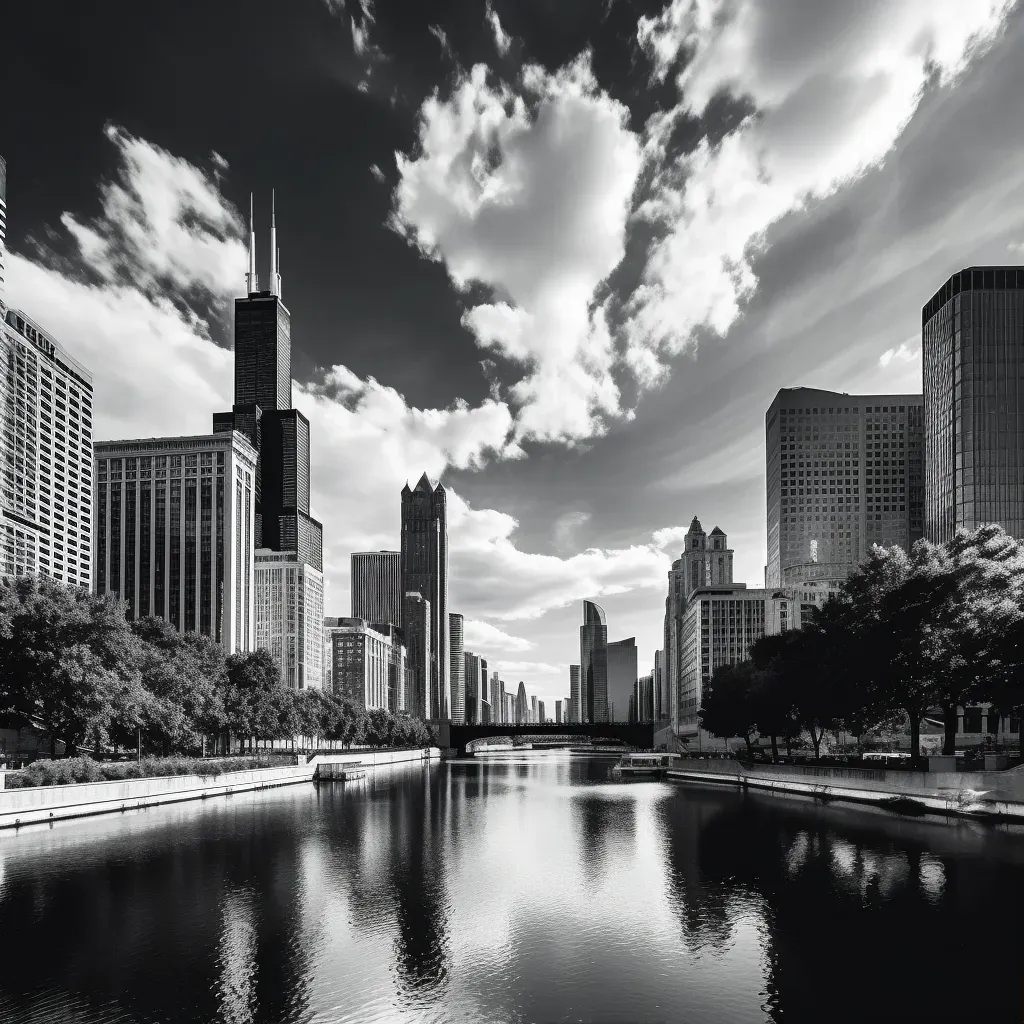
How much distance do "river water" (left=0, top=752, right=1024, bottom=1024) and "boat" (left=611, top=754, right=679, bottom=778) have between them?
84.9m

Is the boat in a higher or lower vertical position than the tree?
lower

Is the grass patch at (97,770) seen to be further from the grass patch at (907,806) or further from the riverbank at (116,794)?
the grass patch at (907,806)

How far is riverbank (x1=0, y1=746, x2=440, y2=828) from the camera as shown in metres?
66.2

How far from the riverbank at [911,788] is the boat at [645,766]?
39053 mm

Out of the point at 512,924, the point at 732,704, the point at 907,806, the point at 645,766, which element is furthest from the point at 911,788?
the point at 645,766

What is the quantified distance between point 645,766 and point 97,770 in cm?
10039

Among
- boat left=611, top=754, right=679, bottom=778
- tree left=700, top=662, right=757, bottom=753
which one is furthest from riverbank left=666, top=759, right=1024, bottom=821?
boat left=611, top=754, right=679, bottom=778

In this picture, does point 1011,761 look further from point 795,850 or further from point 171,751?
point 171,751

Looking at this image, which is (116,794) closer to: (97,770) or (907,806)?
(97,770)

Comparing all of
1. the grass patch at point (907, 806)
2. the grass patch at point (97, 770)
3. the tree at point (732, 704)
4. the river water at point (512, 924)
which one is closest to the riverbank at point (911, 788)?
the grass patch at point (907, 806)

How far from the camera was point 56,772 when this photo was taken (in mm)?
73125

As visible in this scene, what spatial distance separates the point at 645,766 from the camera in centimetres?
15650

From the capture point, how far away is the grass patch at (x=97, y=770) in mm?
70062

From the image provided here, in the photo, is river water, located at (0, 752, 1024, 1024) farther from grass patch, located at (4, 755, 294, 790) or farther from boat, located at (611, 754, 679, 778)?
boat, located at (611, 754, 679, 778)
